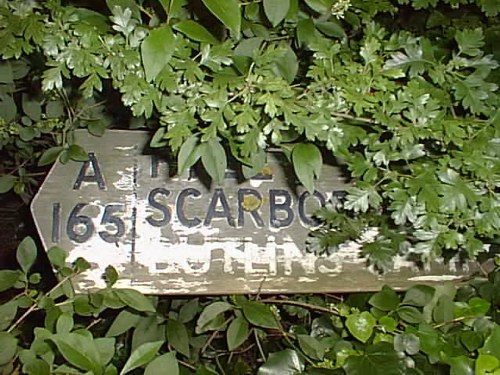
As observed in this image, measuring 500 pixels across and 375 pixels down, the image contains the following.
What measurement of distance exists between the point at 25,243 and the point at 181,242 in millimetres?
238

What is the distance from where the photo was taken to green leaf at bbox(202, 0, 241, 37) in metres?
0.44

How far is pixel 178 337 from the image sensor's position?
0.95 m

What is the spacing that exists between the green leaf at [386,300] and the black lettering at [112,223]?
317mm

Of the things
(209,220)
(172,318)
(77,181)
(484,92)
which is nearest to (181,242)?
(209,220)

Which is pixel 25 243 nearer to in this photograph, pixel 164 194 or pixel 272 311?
pixel 164 194

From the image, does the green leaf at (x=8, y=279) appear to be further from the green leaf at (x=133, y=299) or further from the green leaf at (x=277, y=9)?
the green leaf at (x=277, y=9)

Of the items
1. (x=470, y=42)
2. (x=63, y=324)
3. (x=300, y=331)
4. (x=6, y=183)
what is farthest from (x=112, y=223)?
(x=6, y=183)

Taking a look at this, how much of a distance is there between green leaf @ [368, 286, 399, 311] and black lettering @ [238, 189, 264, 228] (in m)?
0.17

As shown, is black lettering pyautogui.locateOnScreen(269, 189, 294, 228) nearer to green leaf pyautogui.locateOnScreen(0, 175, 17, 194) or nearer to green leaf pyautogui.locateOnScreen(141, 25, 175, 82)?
green leaf pyautogui.locateOnScreen(141, 25, 175, 82)

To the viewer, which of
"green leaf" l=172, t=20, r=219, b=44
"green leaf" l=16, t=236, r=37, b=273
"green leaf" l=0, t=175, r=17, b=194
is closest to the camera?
"green leaf" l=172, t=20, r=219, b=44

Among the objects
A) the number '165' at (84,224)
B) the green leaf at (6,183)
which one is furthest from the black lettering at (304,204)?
the green leaf at (6,183)

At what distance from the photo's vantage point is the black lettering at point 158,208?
2.59 feet

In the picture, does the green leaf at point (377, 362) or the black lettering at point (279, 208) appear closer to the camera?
the green leaf at point (377, 362)

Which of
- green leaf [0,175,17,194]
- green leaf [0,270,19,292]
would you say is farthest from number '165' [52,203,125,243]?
green leaf [0,175,17,194]
